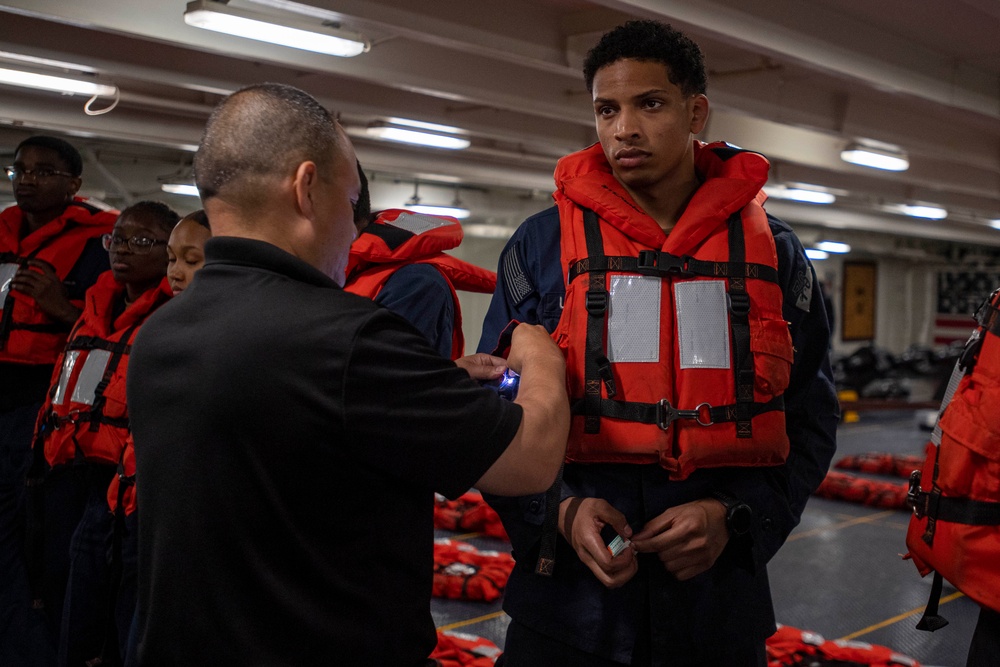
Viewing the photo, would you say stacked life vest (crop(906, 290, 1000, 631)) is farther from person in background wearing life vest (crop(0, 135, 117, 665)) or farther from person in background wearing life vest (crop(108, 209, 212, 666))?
person in background wearing life vest (crop(0, 135, 117, 665))

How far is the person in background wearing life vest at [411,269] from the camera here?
300 cm

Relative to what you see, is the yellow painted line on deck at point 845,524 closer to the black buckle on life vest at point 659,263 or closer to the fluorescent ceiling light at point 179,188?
the black buckle on life vest at point 659,263

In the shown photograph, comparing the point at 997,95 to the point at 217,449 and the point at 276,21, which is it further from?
the point at 217,449

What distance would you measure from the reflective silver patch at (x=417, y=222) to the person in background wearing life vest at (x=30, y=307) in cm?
206

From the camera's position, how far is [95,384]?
376 cm

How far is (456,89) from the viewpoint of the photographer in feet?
23.6

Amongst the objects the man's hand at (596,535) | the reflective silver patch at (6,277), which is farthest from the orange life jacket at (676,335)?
the reflective silver patch at (6,277)

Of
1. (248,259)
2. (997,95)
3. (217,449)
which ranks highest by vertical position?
(997,95)

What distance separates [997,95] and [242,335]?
8.56 metres

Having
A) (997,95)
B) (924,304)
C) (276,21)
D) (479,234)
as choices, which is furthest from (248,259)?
(924,304)

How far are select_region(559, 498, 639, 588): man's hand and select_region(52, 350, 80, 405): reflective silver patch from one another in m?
2.65

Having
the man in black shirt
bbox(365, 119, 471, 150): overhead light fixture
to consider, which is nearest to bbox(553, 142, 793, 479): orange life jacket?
the man in black shirt

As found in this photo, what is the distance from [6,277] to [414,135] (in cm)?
512

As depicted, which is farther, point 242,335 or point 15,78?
point 15,78
